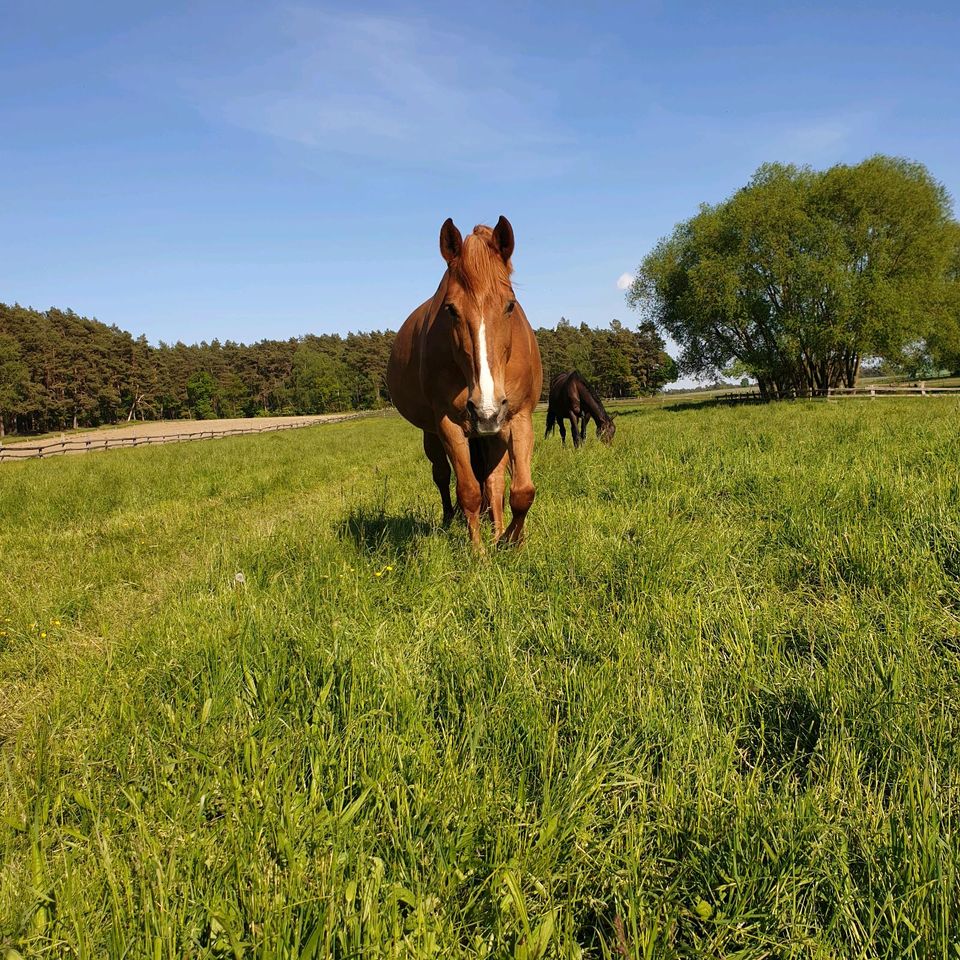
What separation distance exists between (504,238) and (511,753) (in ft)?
11.2

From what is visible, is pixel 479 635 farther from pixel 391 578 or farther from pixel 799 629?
pixel 799 629

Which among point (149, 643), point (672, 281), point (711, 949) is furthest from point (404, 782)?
point (672, 281)

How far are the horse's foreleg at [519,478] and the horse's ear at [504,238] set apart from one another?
4.17ft

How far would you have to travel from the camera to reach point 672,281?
41.3m

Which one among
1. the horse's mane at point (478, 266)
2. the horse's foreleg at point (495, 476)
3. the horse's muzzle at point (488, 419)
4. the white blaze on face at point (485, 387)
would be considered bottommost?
the horse's foreleg at point (495, 476)

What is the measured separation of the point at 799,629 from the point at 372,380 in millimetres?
119704

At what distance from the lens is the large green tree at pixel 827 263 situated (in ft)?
110

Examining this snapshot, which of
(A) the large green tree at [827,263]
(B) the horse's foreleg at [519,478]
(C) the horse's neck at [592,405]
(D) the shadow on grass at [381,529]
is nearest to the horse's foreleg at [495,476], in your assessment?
(B) the horse's foreleg at [519,478]

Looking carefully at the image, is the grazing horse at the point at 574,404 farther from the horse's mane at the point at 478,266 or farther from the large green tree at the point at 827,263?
the large green tree at the point at 827,263

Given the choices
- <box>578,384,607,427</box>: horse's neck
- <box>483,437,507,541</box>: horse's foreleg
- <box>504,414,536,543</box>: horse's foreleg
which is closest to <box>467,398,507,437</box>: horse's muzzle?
<box>504,414,536,543</box>: horse's foreleg

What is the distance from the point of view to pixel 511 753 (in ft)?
6.06

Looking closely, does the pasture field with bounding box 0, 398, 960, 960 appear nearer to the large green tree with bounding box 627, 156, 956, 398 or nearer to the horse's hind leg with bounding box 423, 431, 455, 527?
the horse's hind leg with bounding box 423, 431, 455, 527

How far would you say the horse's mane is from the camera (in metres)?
3.73

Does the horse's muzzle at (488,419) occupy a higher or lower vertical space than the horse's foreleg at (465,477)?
higher
